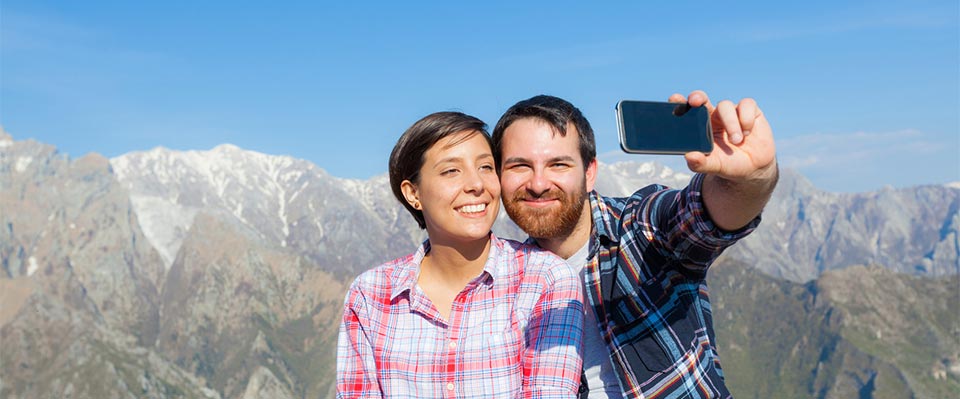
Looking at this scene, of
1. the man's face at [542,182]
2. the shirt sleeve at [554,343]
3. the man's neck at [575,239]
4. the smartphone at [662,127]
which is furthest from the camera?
the man's neck at [575,239]

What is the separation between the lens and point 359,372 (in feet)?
23.7

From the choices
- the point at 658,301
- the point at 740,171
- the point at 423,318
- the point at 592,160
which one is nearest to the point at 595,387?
the point at 658,301

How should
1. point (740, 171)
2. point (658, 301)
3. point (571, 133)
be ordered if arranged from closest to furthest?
point (740, 171) → point (658, 301) → point (571, 133)

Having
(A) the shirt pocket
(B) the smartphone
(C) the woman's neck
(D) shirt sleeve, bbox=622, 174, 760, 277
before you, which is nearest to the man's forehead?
(D) shirt sleeve, bbox=622, 174, 760, 277

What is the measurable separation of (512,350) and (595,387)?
115cm

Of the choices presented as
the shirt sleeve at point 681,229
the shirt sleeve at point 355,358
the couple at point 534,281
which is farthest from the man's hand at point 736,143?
the shirt sleeve at point 355,358

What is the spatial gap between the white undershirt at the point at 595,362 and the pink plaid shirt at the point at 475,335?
61 cm

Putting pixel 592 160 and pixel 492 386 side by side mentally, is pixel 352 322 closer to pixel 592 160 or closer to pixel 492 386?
pixel 492 386

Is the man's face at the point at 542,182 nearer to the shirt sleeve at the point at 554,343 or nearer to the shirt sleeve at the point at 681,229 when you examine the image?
the shirt sleeve at the point at 681,229

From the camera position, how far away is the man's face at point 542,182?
753cm

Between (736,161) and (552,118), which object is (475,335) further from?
(736,161)

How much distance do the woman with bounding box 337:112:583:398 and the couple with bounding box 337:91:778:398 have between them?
0.04 feet

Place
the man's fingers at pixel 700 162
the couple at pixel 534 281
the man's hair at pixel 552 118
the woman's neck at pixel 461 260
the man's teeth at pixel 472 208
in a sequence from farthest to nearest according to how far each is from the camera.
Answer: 1. the man's hair at pixel 552 118
2. the woman's neck at pixel 461 260
3. the man's teeth at pixel 472 208
4. the couple at pixel 534 281
5. the man's fingers at pixel 700 162

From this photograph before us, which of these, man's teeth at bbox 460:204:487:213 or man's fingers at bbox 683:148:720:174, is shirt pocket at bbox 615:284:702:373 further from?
man's fingers at bbox 683:148:720:174
